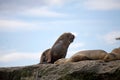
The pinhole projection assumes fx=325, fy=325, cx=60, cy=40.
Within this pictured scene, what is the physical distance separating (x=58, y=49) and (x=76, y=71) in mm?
6882

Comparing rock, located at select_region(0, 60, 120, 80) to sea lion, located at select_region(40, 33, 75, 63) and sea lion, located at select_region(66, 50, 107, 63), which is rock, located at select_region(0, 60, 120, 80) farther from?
sea lion, located at select_region(40, 33, 75, 63)

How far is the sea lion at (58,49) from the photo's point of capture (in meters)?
16.3

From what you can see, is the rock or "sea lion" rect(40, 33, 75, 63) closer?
the rock

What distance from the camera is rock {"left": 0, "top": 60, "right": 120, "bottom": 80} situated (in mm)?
9272

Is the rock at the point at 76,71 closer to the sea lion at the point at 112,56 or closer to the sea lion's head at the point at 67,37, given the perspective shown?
the sea lion at the point at 112,56

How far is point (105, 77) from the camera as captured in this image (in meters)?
9.27

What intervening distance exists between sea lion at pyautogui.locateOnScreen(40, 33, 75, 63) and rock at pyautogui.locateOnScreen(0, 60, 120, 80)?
5.10 metres

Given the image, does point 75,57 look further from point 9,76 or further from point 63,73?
point 9,76

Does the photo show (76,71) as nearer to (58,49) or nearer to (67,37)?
(58,49)

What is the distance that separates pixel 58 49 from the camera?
649 inches

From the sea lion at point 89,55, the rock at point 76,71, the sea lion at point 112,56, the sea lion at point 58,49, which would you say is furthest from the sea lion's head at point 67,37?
the sea lion at point 112,56

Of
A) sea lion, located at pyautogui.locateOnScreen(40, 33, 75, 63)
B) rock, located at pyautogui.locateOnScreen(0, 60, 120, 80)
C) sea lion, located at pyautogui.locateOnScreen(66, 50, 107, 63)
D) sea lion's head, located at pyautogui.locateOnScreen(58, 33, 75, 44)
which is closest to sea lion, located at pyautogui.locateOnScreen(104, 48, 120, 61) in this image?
sea lion, located at pyautogui.locateOnScreen(66, 50, 107, 63)

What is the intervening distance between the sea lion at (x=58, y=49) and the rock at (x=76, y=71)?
510 cm

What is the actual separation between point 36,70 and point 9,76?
1.40m
